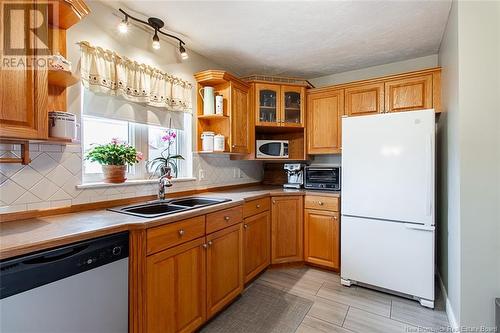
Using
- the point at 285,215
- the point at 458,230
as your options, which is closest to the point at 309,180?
the point at 285,215

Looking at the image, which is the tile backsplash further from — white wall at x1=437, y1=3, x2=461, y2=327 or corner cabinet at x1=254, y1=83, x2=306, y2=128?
white wall at x1=437, y1=3, x2=461, y2=327

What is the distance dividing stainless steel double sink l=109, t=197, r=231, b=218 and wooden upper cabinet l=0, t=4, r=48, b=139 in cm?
71

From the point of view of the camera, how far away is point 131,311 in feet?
4.51

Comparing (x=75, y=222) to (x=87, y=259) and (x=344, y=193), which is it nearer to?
(x=87, y=259)

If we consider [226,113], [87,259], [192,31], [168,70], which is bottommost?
[87,259]

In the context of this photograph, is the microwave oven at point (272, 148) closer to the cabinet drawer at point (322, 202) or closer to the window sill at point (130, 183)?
the cabinet drawer at point (322, 202)

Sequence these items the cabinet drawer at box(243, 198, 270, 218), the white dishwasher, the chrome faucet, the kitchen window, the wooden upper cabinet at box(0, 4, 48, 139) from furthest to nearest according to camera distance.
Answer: the cabinet drawer at box(243, 198, 270, 218) < the chrome faucet < the kitchen window < the wooden upper cabinet at box(0, 4, 48, 139) < the white dishwasher

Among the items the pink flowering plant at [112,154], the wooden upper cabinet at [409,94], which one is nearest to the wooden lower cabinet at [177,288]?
the pink flowering plant at [112,154]

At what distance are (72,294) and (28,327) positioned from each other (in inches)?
6.7

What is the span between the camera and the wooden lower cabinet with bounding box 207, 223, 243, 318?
1.88 metres

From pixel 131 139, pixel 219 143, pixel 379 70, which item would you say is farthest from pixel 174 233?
pixel 379 70

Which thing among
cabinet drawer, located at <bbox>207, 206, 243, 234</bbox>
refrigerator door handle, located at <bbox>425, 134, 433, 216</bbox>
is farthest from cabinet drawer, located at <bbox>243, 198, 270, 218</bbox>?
refrigerator door handle, located at <bbox>425, 134, 433, 216</bbox>

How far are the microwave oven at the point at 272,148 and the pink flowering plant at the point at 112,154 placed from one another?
1.65 meters

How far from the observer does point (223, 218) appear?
6.66 ft
